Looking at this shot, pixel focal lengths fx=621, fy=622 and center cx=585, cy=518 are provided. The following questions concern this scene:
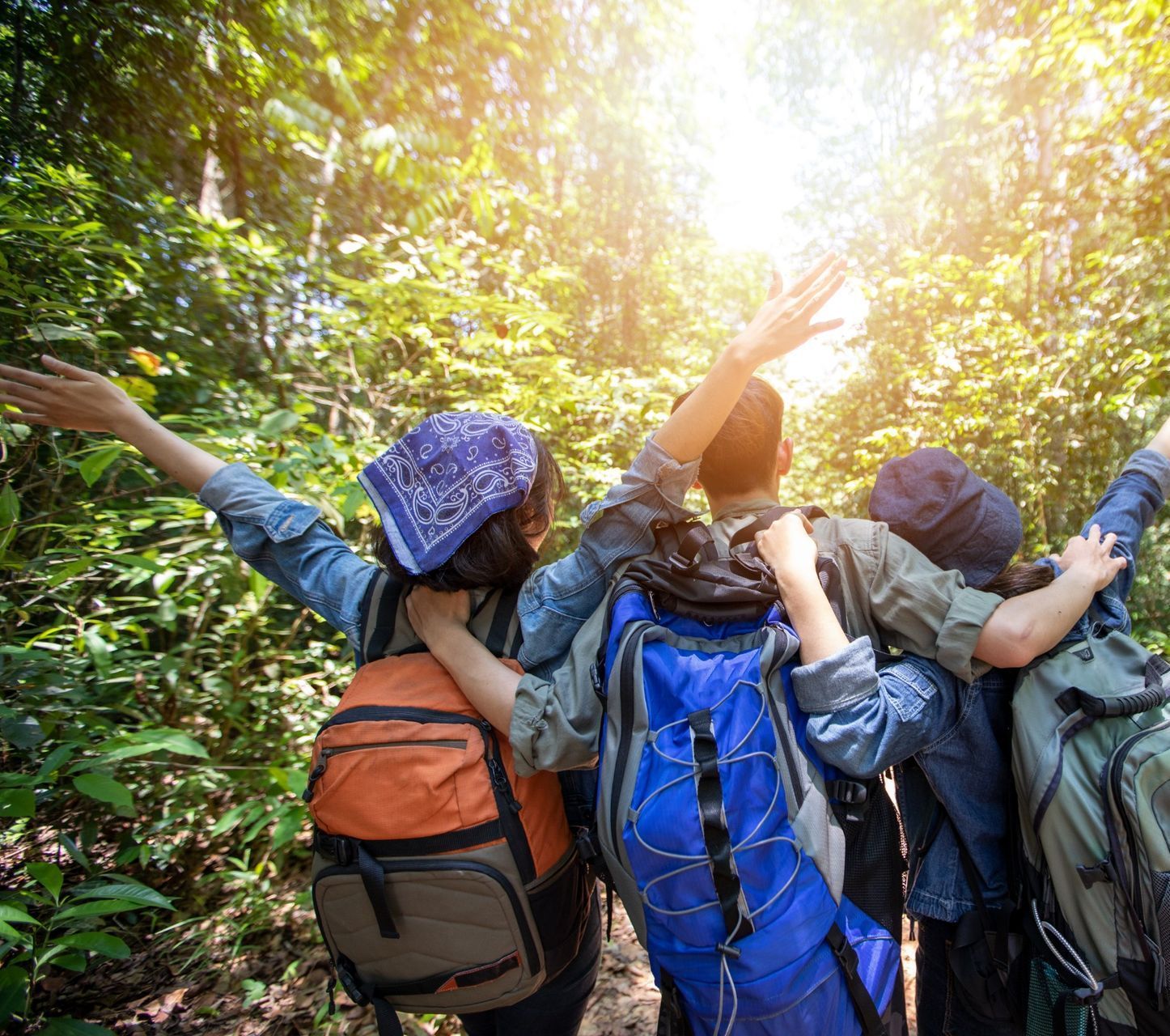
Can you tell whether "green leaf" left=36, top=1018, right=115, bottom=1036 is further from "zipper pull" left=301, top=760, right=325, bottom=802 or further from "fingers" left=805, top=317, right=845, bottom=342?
"fingers" left=805, top=317, right=845, bottom=342

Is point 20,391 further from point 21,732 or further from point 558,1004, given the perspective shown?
point 558,1004

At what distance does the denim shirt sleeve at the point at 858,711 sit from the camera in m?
0.96

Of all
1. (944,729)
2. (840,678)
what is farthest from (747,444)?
(944,729)

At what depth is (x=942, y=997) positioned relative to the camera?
134cm

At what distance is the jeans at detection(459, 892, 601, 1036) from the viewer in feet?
4.25

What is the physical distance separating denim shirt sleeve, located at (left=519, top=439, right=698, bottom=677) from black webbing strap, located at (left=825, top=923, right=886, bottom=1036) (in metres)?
0.63

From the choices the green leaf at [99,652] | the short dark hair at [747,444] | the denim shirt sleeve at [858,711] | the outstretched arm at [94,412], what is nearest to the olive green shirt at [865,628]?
the denim shirt sleeve at [858,711]

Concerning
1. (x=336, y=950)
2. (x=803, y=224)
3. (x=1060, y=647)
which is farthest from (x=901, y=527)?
(x=803, y=224)

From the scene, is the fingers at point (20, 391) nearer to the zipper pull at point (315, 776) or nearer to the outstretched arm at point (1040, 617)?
the zipper pull at point (315, 776)

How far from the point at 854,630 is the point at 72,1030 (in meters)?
1.79

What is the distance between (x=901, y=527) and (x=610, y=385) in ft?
9.57

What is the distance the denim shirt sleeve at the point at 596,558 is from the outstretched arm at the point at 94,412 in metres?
0.78

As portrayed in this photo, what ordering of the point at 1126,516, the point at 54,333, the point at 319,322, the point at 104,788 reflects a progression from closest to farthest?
the point at 1126,516 → the point at 104,788 → the point at 54,333 → the point at 319,322

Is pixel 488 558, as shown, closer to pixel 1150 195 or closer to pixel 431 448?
pixel 431 448
